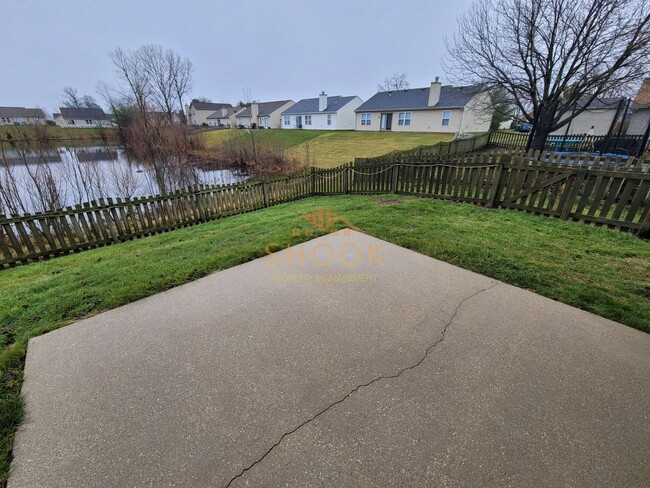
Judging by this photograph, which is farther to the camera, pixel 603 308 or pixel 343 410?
pixel 603 308

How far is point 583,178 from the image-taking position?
17.3 ft

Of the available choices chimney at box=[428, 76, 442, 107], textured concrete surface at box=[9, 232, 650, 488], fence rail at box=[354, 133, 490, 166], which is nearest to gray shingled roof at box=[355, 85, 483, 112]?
chimney at box=[428, 76, 442, 107]

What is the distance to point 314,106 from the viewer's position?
140 feet

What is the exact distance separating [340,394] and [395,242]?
3.19 m

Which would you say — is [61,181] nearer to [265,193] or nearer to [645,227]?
[265,193]

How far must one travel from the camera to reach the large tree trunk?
12871mm

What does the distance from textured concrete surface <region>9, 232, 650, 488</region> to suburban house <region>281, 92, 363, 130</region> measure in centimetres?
4051

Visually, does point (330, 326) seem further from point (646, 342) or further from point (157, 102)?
point (157, 102)

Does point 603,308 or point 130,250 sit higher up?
point 603,308

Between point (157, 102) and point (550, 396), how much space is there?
107ft

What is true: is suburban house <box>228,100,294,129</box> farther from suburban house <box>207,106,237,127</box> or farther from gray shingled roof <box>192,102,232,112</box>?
gray shingled roof <box>192,102,232,112</box>

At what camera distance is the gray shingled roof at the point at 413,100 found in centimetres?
2894

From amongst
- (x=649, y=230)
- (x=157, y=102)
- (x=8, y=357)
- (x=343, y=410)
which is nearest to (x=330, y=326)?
(x=343, y=410)

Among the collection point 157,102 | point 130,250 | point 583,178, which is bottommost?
point 130,250
